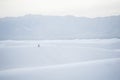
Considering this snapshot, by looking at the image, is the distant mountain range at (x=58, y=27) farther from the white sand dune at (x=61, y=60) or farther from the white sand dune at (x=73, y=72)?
the white sand dune at (x=73, y=72)

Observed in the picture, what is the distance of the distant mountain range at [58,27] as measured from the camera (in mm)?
2340

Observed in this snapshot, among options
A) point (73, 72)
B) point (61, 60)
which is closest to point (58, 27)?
point (61, 60)

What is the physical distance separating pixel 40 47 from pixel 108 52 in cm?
91

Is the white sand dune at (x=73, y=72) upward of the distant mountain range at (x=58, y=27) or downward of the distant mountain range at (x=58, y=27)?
downward

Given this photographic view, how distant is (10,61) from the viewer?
2.21 metres

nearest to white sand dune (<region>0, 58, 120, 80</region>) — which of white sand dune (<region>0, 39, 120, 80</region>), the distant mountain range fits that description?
white sand dune (<region>0, 39, 120, 80</region>)

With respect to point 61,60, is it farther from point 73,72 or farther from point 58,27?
point 58,27

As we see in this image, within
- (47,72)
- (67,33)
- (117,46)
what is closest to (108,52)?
(117,46)

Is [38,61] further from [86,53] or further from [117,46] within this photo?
[117,46]

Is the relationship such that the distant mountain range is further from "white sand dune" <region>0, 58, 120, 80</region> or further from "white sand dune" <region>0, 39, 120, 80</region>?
"white sand dune" <region>0, 58, 120, 80</region>

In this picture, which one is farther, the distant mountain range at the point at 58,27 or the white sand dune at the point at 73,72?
the distant mountain range at the point at 58,27

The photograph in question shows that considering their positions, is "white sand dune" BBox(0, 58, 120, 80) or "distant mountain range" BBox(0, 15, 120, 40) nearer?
"white sand dune" BBox(0, 58, 120, 80)

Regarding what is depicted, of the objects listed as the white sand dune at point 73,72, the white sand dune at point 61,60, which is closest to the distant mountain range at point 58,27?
the white sand dune at point 61,60

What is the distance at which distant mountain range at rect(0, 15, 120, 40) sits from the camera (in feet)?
7.68
